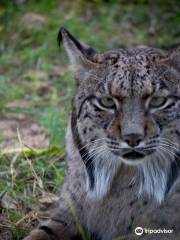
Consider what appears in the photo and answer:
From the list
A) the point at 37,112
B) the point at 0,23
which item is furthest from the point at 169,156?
the point at 0,23

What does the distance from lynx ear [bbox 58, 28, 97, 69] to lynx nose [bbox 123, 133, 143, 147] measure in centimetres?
77

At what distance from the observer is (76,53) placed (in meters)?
5.57

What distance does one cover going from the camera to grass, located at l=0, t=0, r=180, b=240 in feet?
21.1

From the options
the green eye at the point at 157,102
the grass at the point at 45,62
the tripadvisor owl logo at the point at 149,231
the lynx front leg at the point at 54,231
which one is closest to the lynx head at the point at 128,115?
the green eye at the point at 157,102

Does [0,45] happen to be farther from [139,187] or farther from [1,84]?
[139,187]

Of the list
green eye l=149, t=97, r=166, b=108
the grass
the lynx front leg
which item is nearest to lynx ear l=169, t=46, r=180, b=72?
green eye l=149, t=97, r=166, b=108

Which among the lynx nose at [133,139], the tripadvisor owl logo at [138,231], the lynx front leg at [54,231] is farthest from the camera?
the lynx front leg at [54,231]

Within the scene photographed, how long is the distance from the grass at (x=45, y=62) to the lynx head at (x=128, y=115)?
40.5 inches

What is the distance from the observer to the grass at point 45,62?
6.43 m

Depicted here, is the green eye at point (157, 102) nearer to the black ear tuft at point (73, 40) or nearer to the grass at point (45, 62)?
the black ear tuft at point (73, 40)

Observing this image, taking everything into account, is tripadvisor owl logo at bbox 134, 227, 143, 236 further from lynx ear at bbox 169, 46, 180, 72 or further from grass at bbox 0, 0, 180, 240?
lynx ear at bbox 169, 46, 180, 72

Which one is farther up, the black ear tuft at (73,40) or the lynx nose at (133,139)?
the black ear tuft at (73,40)

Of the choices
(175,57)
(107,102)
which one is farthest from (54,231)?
(175,57)

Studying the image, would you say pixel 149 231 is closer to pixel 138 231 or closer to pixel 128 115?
pixel 138 231
